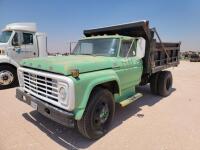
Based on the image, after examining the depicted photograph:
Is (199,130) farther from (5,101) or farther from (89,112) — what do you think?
(5,101)

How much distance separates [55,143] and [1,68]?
563cm

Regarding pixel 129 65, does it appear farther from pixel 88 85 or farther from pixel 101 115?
pixel 88 85

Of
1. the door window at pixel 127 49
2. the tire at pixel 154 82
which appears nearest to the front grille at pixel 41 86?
the door window at pixel 127 49

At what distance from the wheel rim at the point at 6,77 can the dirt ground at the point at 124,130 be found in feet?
7.21

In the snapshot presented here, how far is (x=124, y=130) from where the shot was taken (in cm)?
398

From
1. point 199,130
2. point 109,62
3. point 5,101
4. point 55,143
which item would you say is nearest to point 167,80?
point 199,130

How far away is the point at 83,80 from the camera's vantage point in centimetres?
312

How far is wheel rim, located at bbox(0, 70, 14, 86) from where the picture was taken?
762cm

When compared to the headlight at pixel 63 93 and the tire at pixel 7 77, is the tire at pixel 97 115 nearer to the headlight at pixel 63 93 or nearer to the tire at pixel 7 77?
the headlight at pixel 63 93

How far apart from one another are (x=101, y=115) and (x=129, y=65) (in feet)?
5.30

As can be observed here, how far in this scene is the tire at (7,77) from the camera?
763cm

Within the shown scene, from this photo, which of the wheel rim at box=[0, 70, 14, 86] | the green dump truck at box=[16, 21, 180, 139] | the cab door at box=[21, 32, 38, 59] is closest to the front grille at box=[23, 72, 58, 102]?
the green dump truck at box=[16, 21, 180, 139]

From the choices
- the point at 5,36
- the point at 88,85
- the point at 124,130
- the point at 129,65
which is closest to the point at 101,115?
the point at 124,130

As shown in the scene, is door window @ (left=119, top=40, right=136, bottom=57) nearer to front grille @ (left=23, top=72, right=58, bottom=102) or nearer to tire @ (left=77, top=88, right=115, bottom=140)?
tire @ (left=77, top=88, right=115, bottom=140)
